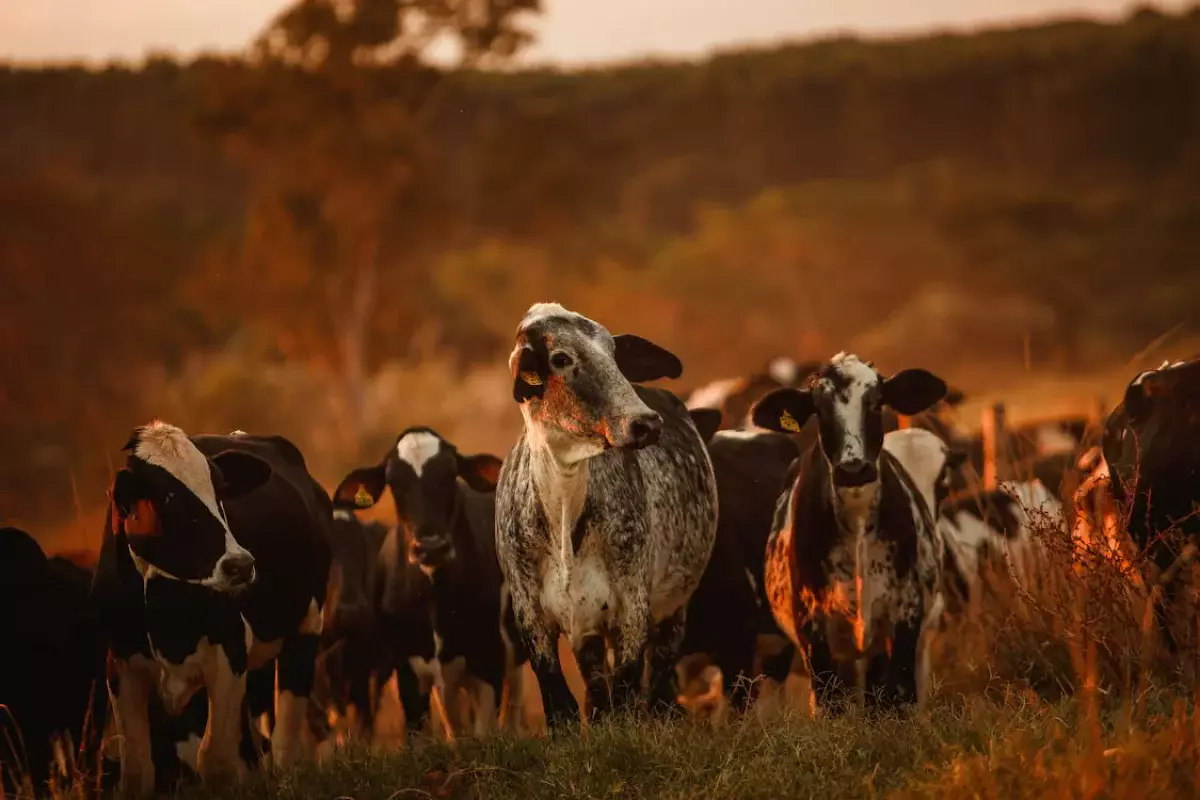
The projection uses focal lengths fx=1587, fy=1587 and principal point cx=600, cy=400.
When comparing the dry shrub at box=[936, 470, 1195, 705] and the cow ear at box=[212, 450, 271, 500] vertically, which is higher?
the cow ear at box=[212, 450, 271, 500]

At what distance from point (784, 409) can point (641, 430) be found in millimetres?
1244

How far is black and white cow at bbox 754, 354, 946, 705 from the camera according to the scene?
24.9 feet

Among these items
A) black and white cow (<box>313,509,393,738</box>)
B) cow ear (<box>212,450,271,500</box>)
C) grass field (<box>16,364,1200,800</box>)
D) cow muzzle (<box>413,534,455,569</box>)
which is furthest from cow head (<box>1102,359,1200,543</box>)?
black and white cow (<box>313,509,393,738</box>)

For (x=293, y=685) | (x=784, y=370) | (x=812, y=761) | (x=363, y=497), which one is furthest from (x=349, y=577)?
(x=784, y=370)

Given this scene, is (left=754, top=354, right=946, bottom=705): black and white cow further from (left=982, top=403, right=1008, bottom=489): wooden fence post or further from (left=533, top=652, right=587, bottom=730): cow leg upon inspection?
(left=982, top=403, right=1008, bottom=489): wooden fence post

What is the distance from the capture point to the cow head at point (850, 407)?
737 centimetres

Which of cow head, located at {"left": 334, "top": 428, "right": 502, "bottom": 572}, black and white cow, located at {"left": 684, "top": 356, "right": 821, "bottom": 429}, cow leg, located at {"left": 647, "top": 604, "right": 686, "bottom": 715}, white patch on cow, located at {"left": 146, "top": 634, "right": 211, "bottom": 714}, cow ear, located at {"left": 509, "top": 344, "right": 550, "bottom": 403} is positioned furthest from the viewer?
black and white cow, located at {"left": 684, "top": 356, "right": 821, "bottom": 429}

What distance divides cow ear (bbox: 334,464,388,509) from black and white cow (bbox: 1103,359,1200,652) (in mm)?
4304

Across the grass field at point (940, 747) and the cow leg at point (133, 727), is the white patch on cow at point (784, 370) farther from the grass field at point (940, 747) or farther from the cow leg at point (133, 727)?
the cow leg at point (133, 727)

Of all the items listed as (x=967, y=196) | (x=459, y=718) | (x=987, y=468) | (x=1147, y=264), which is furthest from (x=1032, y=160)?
(x=459, y=718)

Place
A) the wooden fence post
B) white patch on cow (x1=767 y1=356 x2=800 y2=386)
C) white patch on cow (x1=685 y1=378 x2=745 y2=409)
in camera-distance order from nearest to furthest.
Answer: the wooden fence post < white patch on cow (x1=685 y1=378 x2=745 y2=409) < white patch on cow (x1=767 y1=356 x2=800 y2=386)

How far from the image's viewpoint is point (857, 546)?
763 cm

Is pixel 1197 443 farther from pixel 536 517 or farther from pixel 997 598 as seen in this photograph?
pixel 536 517

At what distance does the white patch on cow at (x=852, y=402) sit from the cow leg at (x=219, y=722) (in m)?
3.11
